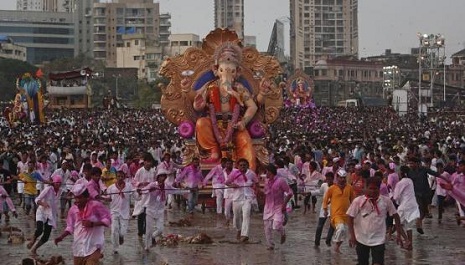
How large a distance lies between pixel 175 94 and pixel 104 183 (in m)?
5.07

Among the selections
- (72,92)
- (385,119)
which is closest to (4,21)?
(72,92)

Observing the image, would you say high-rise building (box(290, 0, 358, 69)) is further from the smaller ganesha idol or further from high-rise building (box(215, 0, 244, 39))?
the smaller ganesha idol

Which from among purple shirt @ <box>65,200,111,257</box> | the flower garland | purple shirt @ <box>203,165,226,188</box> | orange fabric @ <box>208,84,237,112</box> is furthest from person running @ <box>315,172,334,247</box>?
orange fabric @ <box>208,84,237,112</box>

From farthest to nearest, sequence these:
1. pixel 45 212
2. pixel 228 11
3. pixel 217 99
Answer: pixel 228 11, pixel 217 99, pixel 45 212

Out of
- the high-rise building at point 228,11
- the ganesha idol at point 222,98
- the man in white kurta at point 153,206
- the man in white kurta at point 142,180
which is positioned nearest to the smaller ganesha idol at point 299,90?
the ganesha idol at point 222,98

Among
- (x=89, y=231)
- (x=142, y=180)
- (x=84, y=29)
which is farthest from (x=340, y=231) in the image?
(x=84, y=29)

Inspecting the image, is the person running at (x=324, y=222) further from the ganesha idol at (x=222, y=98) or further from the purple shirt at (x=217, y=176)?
the ganesha idol at (x=222, y=98)

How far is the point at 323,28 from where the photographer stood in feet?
640

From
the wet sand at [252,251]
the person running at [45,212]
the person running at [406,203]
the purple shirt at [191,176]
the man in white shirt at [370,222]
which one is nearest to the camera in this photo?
the man in white shirt at [370,222]

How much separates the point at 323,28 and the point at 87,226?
605 feet

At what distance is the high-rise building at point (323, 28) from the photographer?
19225 centimetres

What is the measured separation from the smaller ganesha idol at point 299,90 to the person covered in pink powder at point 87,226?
6457 cm

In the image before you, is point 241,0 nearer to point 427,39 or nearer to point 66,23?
point 66,23

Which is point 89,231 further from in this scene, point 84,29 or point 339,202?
point 84,29
